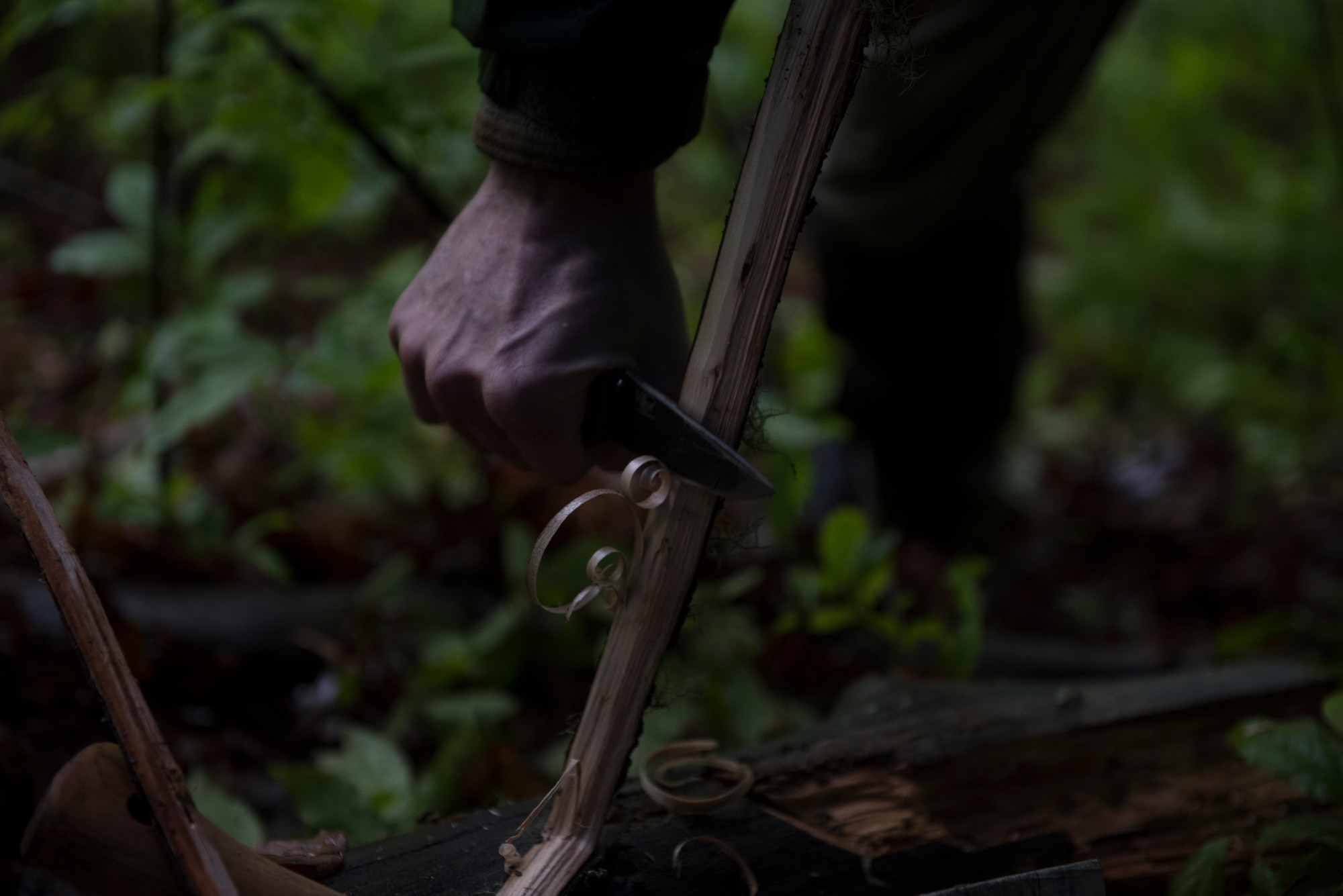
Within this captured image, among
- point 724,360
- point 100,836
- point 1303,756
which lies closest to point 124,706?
point 100,836

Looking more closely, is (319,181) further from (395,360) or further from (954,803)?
(954,803)

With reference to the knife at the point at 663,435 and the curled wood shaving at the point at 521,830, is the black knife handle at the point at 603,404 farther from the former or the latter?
the curled wood shaving at the point at 521,830

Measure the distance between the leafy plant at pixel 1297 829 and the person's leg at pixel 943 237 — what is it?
4.17 ft

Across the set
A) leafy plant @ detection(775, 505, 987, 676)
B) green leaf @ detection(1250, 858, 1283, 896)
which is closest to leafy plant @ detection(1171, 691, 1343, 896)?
green leaf @ detection(1250, 858, 1283, 896)

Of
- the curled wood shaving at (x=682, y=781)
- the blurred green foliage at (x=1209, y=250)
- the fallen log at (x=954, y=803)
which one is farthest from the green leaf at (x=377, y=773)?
the blurred green foliage at (x=1209, y=250)

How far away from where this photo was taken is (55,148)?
445 centimetres

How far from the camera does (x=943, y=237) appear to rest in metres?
2.50

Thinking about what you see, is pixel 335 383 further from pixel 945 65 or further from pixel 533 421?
pixel 945 65

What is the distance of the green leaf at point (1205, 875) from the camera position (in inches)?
46.1

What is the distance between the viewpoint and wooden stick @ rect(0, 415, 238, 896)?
861mm

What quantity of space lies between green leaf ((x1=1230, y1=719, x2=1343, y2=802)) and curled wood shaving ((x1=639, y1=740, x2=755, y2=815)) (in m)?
0.62

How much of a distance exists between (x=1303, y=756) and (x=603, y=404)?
928 millimetres

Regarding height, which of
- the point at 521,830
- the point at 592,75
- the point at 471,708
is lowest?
the point at 471,708

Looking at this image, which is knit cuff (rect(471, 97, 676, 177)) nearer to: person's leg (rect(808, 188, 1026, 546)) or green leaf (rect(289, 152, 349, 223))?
green leaf (rect(289, 152, 349, 223))
